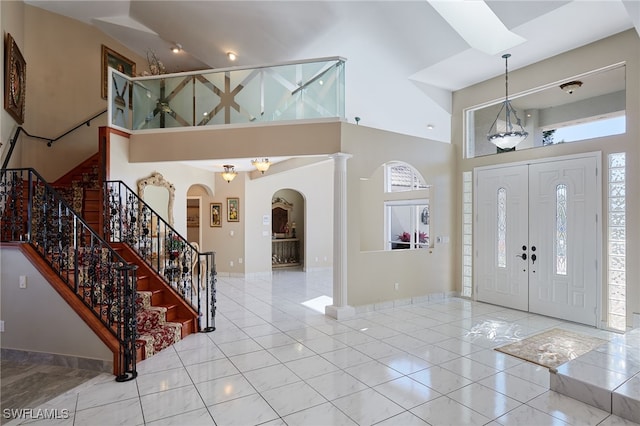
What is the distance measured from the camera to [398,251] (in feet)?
20.4

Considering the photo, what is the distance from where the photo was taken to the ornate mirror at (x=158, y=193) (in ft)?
20.9

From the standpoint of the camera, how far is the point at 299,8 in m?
5.71

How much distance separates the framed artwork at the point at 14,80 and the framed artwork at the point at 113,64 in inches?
67.1

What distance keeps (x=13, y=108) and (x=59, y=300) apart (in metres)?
3.91

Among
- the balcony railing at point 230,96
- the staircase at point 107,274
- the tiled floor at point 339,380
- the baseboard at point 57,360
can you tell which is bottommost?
the tiled floor at point 339,380

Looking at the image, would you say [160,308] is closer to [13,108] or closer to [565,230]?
[13,108]

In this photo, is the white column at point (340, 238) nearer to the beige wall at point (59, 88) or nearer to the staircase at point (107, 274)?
the staircase at point (107, 274)

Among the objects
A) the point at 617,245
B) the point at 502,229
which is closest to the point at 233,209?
the point at 502,229

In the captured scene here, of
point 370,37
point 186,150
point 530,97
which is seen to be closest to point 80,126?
point 186,150

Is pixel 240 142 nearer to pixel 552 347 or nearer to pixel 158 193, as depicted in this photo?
pixel 158 193

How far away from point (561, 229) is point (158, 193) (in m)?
7.20

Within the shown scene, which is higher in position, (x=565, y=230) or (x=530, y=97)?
(x=530, y=97)

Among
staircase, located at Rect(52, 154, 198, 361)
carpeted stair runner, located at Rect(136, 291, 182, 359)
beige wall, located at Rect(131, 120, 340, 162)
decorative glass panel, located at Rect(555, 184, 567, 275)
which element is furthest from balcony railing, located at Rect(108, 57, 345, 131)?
decorative glass panel, located at Rect(555, 184, 567, 275)

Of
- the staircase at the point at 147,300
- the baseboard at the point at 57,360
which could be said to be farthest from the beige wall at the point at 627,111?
the baseboard at the point at 57,360
